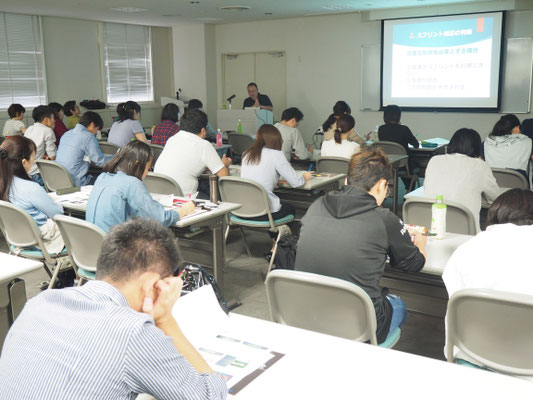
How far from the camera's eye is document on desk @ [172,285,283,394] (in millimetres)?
1574

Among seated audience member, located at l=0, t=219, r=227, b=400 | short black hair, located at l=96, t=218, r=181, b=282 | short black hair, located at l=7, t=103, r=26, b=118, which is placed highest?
short black hair, located at l=7, t=103, r=26, b=118

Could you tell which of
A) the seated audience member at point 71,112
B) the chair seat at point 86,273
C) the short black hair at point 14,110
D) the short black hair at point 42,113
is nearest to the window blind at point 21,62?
the seated audience member at point 71,112

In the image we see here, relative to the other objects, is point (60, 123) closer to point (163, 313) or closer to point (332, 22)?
point (332, 22)

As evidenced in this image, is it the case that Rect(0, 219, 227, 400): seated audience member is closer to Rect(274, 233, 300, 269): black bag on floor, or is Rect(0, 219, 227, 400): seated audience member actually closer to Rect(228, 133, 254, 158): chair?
Rect(274, 233, 300, 269): black bag on floor

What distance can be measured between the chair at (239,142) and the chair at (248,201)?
103 inches

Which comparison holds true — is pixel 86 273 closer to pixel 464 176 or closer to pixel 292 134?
pixel 464 176

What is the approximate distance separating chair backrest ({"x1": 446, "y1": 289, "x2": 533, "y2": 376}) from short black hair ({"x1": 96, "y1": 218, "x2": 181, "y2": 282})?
3.55 ft

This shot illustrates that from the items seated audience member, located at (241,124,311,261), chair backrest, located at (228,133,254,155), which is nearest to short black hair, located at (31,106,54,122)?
chair backrest, located at (228,133,254,155)

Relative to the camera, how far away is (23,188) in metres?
3.50

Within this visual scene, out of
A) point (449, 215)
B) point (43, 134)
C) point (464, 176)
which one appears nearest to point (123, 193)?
point (449, 215)

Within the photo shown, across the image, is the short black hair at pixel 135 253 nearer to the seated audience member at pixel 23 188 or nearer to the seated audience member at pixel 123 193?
the seated audience member at pixel 123 193

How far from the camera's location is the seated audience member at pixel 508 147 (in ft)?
16.6

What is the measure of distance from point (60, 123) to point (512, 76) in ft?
22.7

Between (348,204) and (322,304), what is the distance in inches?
16.6
